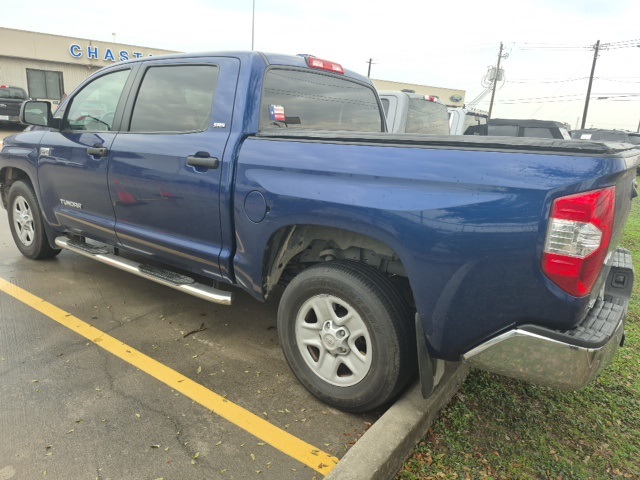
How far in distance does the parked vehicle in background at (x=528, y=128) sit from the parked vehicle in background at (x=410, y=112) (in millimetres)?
3458

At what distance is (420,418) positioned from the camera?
2369mm

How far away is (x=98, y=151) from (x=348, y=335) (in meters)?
2.49

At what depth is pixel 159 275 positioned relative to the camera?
3.49 meters

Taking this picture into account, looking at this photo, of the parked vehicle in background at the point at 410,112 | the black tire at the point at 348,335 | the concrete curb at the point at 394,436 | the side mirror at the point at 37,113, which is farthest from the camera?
the parked vehicle in background at the point at 410,112

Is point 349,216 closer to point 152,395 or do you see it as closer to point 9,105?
point 152,395

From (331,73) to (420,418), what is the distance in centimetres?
268

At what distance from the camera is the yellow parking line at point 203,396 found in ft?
7.69

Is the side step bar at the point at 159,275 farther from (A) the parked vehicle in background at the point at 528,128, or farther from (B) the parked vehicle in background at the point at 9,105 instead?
(B) the parked vehicle in background at the point at 9,105

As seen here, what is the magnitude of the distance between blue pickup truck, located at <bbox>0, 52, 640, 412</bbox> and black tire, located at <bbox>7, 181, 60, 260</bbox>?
64cm

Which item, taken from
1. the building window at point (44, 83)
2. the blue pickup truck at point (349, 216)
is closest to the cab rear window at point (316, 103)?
the blue pickup truck at point (349, 216)

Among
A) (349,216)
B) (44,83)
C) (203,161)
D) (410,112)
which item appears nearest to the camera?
(349,216)

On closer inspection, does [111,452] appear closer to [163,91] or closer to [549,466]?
[549,466]

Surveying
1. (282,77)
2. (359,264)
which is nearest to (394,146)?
(359,264)

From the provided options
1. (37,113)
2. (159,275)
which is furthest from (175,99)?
(37,113)
